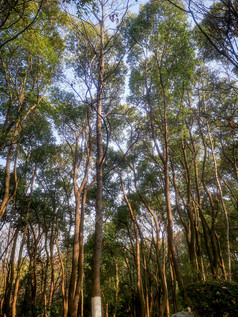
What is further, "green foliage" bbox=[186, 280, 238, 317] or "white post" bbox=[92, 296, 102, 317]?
"green foliage" bbox=[186, 280, 238, 317]

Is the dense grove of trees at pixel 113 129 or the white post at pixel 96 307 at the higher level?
the dense grove of trees at pixel 113 129

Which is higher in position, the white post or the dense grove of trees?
the dense grove of trees

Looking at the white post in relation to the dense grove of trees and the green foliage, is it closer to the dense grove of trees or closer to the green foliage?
the dense grove of trees

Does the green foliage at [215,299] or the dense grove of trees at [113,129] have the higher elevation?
the dense grove of trees at [113,129]

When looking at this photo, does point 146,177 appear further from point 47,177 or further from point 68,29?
point 68,29

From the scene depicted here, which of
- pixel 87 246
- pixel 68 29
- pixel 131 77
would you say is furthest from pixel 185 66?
pixel 87 246

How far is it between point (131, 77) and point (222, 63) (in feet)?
14.5

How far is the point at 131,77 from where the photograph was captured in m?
10.4

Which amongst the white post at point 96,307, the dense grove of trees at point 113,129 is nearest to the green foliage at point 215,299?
the dense grove of trees at point 113,129

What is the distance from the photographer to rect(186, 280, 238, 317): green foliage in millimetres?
4895

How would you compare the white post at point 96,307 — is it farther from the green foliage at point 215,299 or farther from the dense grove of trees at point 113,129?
the green foliage at point 215,299

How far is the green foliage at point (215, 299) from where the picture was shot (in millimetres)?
4895

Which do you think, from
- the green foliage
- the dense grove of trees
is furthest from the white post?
the green foliage

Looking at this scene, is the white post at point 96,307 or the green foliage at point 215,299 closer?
the white post at point 96,307
